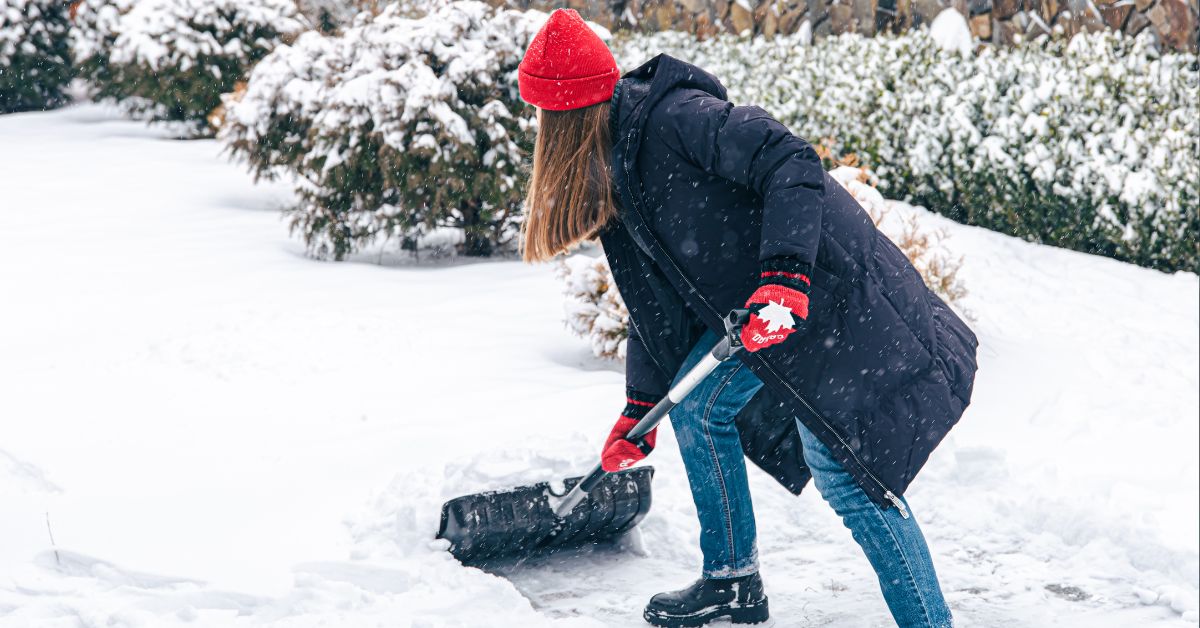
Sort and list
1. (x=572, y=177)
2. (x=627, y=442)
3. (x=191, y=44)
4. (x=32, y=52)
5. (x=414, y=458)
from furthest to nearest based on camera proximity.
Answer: (x=32, y=52)
(x=191, y=44)
(x=414, y=458)
(x=627, y=442)
(x=572, y=177)

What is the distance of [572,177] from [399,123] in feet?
11.1

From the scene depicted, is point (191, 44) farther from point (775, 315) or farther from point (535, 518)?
point (775, 315)

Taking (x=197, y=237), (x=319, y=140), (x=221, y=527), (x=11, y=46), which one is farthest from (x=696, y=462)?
(x=11, y=46)

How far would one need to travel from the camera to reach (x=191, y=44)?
8.95 meters

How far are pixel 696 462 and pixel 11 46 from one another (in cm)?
1020

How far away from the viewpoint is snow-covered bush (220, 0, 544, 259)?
542cm

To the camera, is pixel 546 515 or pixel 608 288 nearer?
pixel 546 515

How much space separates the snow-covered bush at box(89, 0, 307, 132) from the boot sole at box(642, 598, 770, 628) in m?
7.75

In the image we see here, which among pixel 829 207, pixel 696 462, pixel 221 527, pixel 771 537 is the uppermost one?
pixel 829 207

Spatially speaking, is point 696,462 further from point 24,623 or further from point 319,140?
point 319,140

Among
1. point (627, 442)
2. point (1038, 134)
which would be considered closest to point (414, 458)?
point (627, 442)

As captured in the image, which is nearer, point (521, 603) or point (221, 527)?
point (521, 603)

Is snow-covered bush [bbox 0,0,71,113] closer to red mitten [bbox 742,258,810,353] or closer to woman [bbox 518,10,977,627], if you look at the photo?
woman [bbox 518,10,977,627]

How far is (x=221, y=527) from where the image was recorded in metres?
2.78
